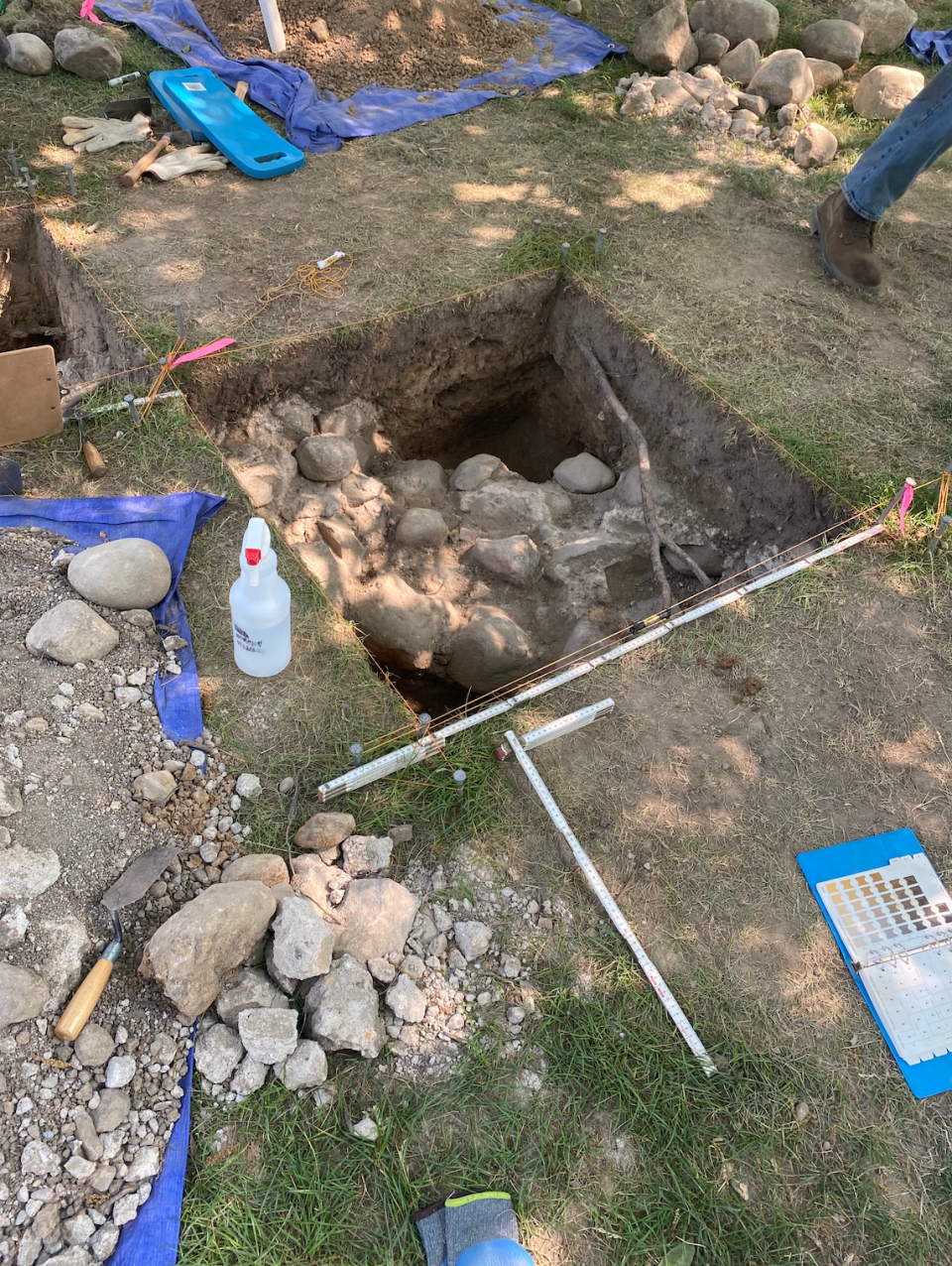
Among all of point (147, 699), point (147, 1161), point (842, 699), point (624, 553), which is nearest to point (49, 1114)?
point (147, 1161)

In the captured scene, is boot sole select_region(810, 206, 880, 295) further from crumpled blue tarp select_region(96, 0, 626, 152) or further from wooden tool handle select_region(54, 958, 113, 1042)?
wooden tool handle select_region(54, 958, 113, 1042)

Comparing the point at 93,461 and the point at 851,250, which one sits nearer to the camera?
the point at 93,461

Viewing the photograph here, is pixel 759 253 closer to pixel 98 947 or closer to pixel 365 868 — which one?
pixel 365 868

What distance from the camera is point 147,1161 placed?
1939 mm

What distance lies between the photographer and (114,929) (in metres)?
2.17

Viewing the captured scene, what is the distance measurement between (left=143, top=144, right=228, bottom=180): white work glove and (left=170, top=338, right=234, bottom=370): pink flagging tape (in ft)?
5.75

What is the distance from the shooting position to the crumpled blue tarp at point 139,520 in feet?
9.79

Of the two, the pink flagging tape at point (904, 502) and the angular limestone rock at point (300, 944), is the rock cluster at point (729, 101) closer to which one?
the pink flagging tape at point (904, 502)

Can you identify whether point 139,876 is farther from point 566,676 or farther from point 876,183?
point 876,183

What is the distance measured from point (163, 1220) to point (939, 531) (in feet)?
12.3

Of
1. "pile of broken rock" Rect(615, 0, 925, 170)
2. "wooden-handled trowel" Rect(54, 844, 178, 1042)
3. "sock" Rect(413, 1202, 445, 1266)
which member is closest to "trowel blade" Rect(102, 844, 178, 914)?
"wooden-handled trowel" Rect(54, 844, 178, 1042)

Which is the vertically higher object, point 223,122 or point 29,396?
point 223,122

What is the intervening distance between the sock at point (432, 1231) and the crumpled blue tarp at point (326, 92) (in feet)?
19.2

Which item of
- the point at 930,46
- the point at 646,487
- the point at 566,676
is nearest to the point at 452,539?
the point at 646,487
